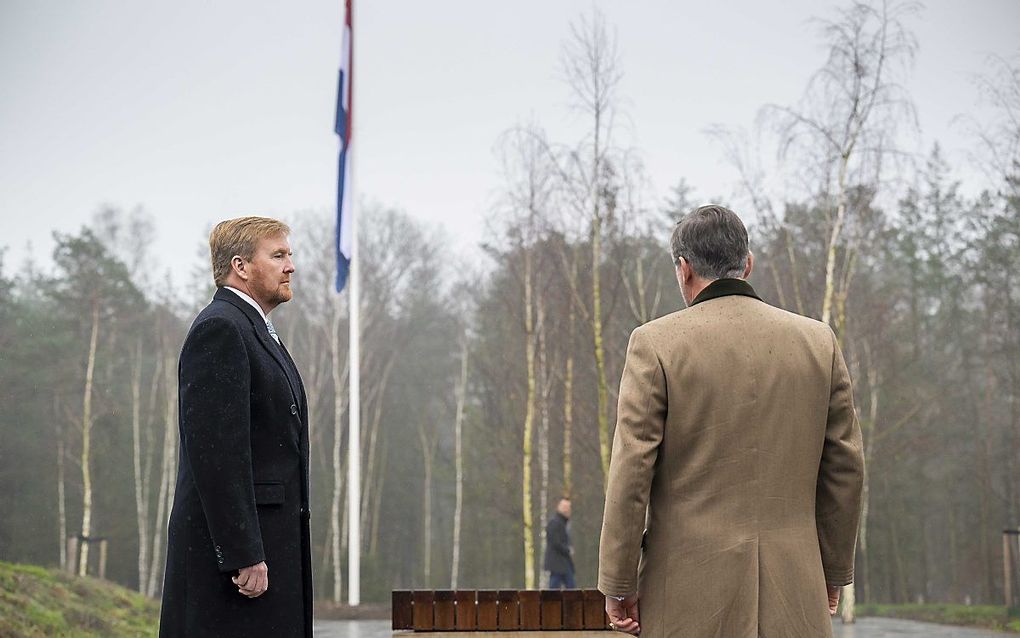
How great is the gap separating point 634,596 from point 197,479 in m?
1.16

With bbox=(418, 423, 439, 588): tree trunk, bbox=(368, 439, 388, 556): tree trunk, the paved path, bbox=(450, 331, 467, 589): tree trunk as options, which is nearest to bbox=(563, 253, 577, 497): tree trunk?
the paved path

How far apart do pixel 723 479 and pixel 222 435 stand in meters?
1.29

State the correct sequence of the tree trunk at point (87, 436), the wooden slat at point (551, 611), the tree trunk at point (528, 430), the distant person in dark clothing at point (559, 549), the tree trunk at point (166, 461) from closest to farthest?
the wooden slat at point (551, 611), the distant person in dark clothing at point (559, 549), the tree trunk at point (528, 430), the tree trunk at point (87, 436), the tree trunk at point (166, 461)

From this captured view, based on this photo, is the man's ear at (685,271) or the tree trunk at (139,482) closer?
the man's ear at (685,271)

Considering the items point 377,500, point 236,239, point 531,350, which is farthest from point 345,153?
point 377,500

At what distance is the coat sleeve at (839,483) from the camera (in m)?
2.63

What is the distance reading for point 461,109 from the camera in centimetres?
2770

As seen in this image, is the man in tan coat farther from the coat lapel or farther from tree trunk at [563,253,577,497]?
tree trunk at [563,253,577,497]

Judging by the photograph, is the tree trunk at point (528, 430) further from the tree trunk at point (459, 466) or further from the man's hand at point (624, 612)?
the man's hand at point (624, 612)

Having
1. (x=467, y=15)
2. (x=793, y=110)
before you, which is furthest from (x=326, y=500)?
(x=793, y=110)

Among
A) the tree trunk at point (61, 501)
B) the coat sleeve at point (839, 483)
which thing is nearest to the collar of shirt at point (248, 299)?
the coat sleeve at point (839, 483)

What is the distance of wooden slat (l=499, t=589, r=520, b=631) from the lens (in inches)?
240

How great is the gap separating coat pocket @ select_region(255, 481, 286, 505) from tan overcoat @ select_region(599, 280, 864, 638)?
0.93 meters

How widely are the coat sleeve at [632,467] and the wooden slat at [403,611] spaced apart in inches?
146
